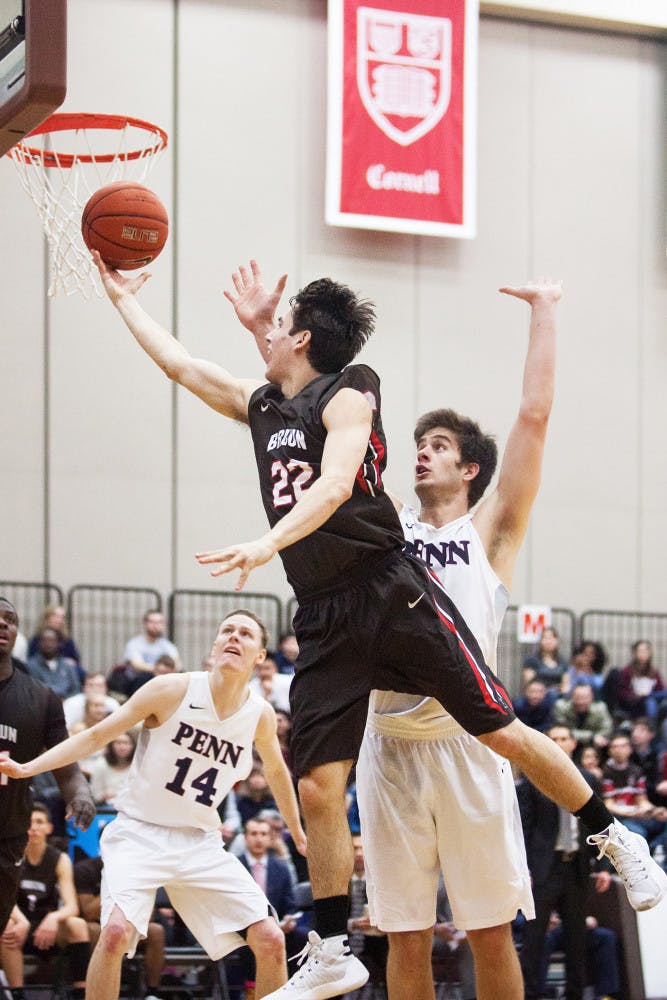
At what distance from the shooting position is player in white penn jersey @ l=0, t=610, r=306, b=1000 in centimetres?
634

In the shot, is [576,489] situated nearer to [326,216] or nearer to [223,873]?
[326,216]

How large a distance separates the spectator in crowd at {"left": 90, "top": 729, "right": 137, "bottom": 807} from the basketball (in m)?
5.03

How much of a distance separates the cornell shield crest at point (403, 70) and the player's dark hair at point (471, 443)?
10885mm

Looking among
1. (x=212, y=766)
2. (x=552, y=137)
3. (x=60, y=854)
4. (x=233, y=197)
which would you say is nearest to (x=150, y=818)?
(x=212, y=766)

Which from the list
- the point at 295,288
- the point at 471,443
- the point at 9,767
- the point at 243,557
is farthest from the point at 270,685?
the point at 243,557

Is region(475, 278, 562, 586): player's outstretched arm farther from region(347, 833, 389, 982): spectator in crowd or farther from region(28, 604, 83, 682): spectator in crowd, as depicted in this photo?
region(28, 604, 83, 682): spectator in crowd

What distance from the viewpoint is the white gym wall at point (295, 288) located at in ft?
49.0

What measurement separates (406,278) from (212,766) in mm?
10519

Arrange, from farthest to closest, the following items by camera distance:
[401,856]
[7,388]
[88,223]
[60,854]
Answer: [7,388] → [60,854] → [88,223] → [401,856]

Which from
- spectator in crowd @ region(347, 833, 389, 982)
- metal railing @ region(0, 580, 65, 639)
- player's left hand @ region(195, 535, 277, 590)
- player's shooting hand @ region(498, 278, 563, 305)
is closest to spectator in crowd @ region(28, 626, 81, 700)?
metal railing @ region(0, 580, 65, 639)

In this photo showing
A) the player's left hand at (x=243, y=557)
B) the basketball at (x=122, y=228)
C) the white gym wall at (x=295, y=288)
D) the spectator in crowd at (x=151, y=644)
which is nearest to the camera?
the player's left hand at (x=243, y=557)

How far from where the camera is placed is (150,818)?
6.64 meters

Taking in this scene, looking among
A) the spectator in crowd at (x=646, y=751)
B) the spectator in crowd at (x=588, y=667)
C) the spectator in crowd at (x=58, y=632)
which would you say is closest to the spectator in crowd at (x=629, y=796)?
the spectator in crowd at (x=646, y=751)

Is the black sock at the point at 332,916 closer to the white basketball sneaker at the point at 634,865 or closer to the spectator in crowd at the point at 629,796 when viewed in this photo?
the white basketball sneaker at the point at 634,865
